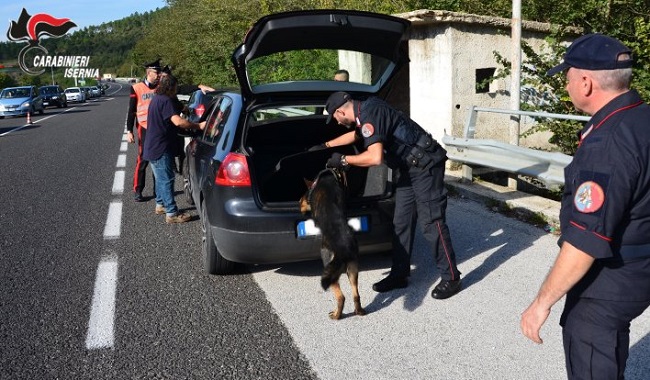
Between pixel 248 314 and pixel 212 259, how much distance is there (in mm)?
843

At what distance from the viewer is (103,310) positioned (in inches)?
168

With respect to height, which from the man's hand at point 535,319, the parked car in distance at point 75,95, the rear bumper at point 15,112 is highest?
the parked car in distance at point 75,95

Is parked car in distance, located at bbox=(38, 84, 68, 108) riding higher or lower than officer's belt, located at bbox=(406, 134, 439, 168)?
higher

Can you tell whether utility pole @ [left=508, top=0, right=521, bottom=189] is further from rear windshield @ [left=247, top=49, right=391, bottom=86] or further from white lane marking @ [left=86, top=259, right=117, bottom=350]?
white lane marking @ [left=86, top=259, right=117, bottom=350]

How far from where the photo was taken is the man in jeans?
634 cm

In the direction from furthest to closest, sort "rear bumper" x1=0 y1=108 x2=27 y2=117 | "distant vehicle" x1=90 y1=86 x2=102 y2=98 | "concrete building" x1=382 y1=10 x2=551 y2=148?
"distant vehicle" x1=90 y1=86 x2=102 y2=98, "rear bumper" x1=0 y1=108 x2=27 y2=117, "concrete building" x1=382 y1=10 x2=551 y2=148

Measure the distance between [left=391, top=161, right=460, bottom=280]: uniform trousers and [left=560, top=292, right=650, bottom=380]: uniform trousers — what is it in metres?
2.15

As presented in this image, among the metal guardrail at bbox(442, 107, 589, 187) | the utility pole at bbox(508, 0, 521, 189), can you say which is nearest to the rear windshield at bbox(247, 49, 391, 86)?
the utility pole at bbox(508, 0, 521, 189)

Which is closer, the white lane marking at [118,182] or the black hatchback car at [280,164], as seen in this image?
the black hatchback car at [280,164]

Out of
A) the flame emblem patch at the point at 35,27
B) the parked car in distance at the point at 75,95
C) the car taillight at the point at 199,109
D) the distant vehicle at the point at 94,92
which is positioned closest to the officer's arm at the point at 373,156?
the car taillight at the point at 199,109

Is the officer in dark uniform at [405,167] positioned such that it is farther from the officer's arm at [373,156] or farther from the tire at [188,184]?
the tire at [188,184]

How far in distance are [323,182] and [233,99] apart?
146 centimetres

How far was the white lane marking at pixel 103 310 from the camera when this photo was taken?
3.77m

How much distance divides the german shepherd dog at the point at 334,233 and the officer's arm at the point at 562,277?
5.92ft
